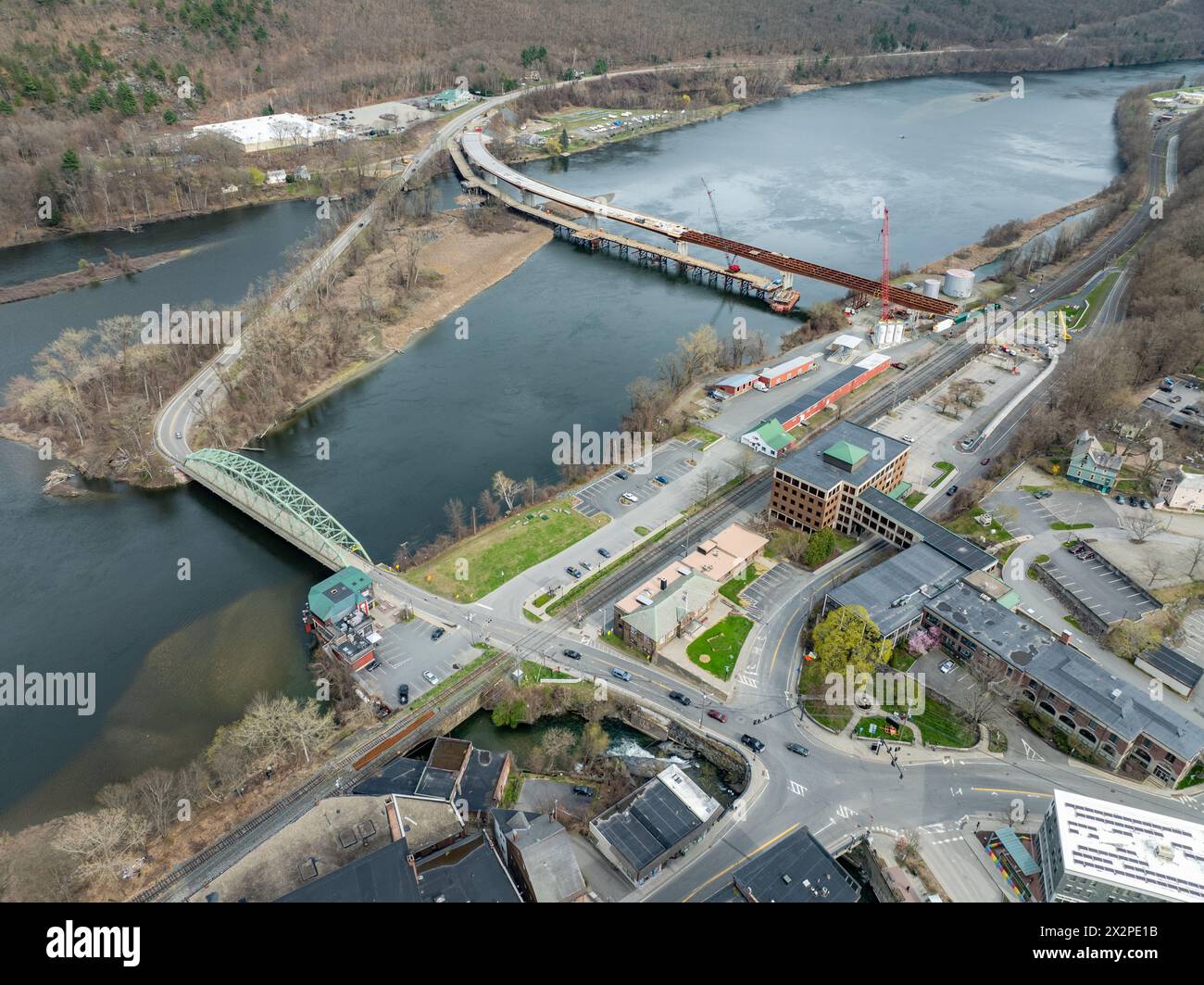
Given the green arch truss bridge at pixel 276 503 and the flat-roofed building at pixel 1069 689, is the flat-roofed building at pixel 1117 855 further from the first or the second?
the green arch truss bridge at pixel 276 503

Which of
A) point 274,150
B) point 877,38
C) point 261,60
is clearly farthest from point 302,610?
point 877,38

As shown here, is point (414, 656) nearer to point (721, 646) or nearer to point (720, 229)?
point (721, 646)

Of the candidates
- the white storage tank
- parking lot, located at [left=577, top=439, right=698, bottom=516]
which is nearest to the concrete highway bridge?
the white storage tank

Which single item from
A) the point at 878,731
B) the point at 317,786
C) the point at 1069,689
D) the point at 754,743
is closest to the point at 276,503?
the point at 317,786

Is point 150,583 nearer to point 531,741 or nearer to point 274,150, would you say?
point 531,741

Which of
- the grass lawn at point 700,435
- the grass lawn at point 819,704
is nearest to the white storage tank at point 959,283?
the grass lawn at point 700,435

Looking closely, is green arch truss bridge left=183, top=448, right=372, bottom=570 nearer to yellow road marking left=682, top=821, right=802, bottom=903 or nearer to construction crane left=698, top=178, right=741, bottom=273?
yellow road marking left=682, top=821, right=802, bottom=903
